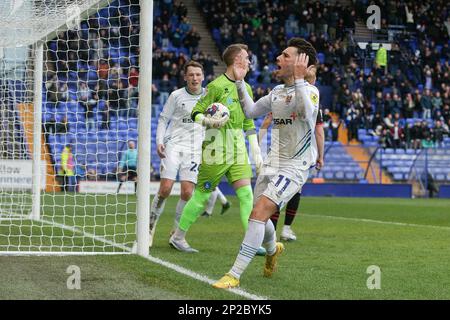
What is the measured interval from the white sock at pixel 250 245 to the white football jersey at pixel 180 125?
365cm

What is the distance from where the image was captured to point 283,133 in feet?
24.2

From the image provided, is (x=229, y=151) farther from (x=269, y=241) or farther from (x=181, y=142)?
(x=269, y=241)

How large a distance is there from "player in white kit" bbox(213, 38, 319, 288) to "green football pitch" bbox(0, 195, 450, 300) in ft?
1.04

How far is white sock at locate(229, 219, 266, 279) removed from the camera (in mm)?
6867

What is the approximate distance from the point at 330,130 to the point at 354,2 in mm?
8427

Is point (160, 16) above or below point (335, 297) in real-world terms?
above

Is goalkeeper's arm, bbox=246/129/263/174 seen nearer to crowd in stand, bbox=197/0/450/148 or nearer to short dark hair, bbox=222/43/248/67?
short dark hair, bbox=222/43/248/67

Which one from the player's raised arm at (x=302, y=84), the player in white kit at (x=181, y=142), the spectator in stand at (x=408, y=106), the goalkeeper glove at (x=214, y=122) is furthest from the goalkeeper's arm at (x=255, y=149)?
the spectator in stand at (x=408, y=106)

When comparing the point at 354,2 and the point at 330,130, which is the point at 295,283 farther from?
the point at 354,2

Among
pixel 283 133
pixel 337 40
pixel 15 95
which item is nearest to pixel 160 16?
pixel 337 40

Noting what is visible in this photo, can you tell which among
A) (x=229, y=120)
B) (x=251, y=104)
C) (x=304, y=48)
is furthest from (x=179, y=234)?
(x=304, y=48)

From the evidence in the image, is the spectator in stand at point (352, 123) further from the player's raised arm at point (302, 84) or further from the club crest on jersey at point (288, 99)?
the player's raised arm at point (302, 84)

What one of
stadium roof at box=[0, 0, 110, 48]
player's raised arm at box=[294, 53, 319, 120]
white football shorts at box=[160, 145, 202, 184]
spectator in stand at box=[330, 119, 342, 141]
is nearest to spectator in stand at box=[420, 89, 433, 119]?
spectator in stand at box=[330, 119, 342, 141]

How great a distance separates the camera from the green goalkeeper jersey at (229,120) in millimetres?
9203
